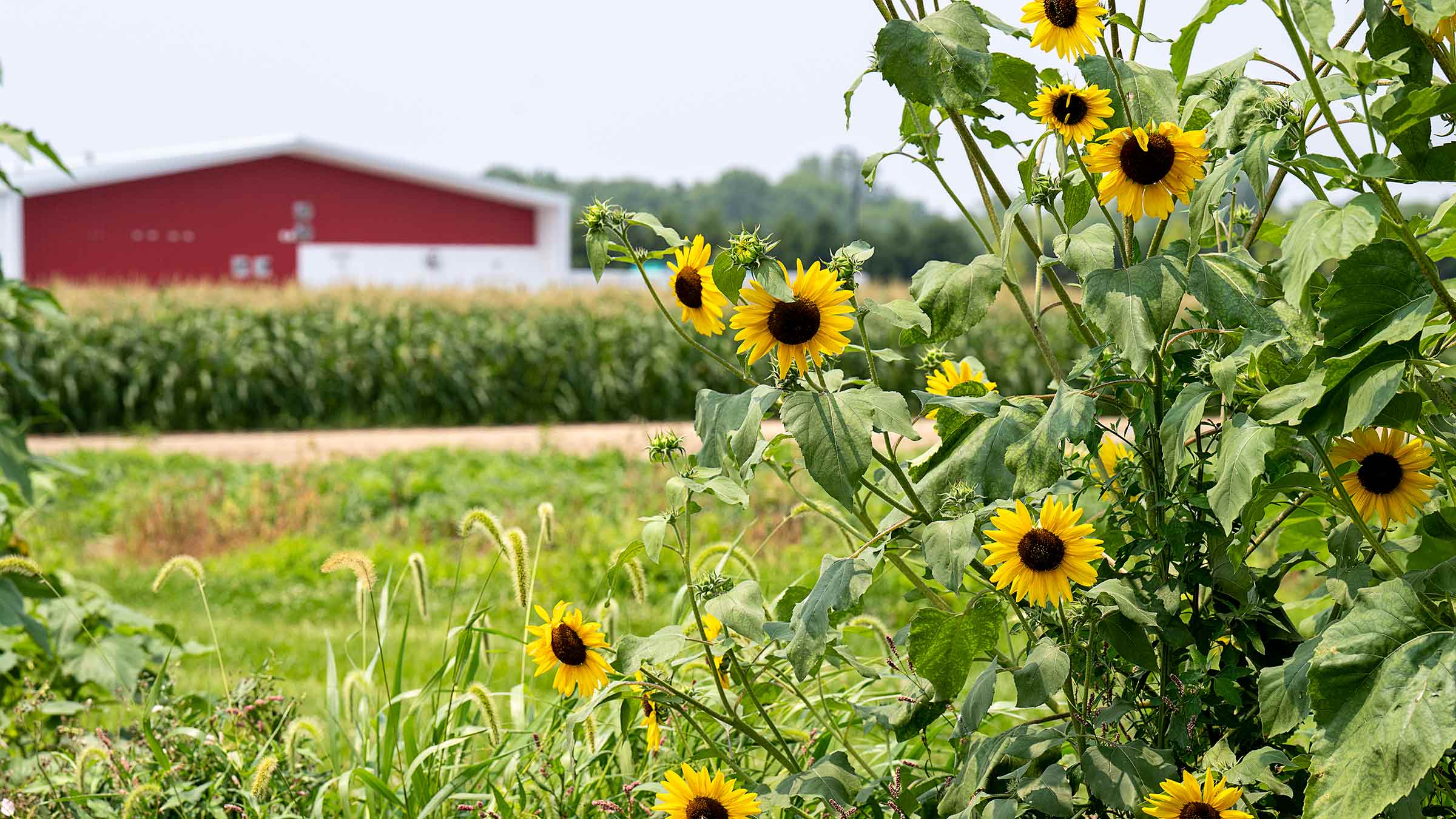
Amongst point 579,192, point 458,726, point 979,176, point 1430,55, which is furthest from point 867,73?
point 579,192

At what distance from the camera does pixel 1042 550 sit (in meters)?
1.46

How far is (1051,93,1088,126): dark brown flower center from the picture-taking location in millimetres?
1560

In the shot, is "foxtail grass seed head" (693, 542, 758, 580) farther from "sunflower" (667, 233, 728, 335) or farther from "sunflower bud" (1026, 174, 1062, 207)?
"sunflower bud" (1026, 174, 1062, 207)

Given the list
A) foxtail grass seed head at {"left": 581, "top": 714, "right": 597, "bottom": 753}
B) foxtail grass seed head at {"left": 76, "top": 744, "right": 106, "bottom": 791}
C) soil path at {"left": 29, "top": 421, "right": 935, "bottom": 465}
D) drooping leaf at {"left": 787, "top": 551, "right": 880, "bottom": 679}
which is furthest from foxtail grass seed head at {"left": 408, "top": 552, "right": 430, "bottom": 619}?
soil path at {"left": 29, "top": 421, "right": 935, "bottom": 465}

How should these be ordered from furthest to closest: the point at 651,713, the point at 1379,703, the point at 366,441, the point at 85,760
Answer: the point at 366,441 → the point at 85,760 → the point at 651,713 → the point at 1379,703

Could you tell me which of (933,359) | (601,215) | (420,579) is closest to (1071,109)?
(933,359)

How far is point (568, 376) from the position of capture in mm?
12891

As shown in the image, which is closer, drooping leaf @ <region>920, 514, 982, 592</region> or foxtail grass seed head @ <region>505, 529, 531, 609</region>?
drooping leaf @ <region>920, 514, 982, 592</region>

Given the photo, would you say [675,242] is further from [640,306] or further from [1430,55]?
[640,306]

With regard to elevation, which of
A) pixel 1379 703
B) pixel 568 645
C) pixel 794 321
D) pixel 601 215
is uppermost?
pixel 601 215

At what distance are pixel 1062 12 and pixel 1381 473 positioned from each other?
0.74 meters

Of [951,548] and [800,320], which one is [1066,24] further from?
[951,548]

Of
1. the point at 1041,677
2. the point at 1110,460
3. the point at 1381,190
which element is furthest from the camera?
the point at 1110,460

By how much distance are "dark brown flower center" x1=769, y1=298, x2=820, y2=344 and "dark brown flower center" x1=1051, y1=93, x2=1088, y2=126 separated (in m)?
0.41
